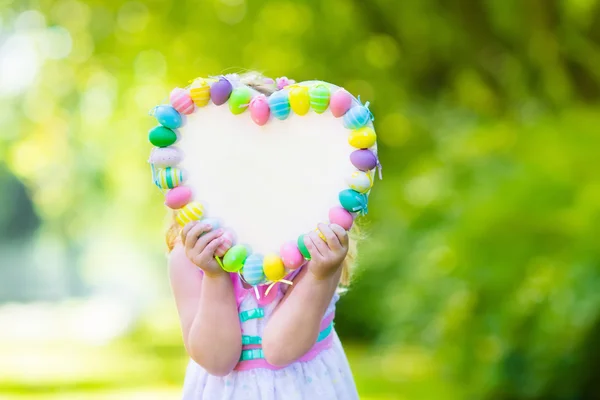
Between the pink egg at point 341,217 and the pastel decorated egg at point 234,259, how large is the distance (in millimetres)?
213

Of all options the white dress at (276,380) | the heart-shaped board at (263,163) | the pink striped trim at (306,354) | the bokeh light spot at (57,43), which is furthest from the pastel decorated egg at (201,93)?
the bokeh light spot at (57,43)

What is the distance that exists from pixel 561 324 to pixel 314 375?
8.13ft

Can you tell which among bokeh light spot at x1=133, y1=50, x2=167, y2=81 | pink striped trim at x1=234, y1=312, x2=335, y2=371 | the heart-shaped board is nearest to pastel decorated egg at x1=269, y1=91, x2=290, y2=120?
the heart-shaped board

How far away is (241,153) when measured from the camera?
2.00 m

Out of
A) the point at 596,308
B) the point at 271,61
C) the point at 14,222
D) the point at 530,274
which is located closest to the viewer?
the point at 596,308

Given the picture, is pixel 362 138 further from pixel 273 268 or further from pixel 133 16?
pixel 133 16

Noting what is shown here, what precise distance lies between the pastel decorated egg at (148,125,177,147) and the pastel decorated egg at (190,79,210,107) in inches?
3.6

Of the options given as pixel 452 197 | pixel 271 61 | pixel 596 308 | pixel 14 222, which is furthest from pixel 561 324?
pixel 14 222

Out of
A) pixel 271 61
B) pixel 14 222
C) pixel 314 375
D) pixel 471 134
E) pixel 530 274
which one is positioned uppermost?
pixel 14 222

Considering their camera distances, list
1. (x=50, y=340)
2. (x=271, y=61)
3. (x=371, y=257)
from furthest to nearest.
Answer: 1. (x=50, y=340)
2. (x=371, y=257)
3. (x=271, y=61)

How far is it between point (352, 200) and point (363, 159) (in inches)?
3.7

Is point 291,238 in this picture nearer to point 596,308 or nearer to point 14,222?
point 596,308

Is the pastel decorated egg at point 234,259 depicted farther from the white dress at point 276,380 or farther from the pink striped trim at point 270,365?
the pink striped trim at point 270,365

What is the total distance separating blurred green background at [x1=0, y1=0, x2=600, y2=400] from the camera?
4512 mm
